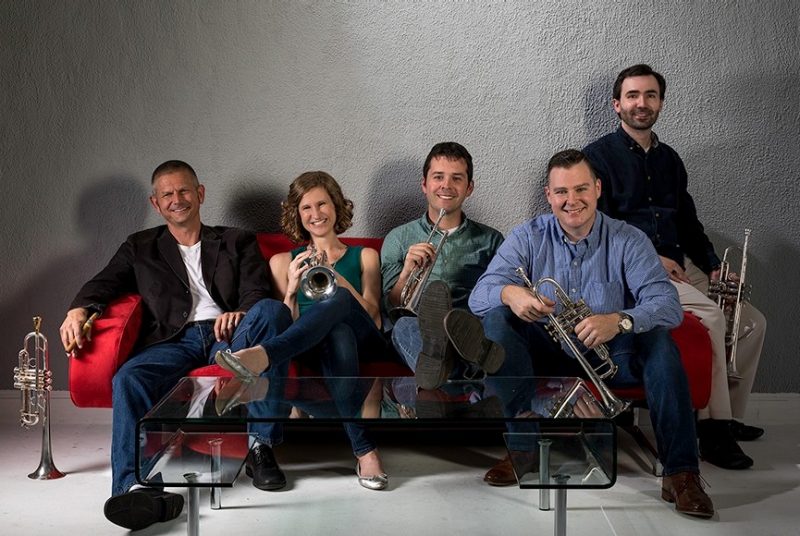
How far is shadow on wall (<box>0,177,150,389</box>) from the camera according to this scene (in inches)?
176

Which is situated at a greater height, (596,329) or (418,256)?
(418,256)

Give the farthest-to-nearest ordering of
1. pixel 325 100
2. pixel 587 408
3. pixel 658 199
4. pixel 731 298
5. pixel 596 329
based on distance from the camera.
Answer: pixel 325 100 < pixel 658 199 < pixel 731 298 < pixel 596 329 < pixel 587 408

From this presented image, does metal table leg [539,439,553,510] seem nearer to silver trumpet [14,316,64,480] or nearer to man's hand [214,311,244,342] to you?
man's hand [214,311,244,342]

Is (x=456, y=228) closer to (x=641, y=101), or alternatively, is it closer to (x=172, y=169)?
(x=641, y=101)

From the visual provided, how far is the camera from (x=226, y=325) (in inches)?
146

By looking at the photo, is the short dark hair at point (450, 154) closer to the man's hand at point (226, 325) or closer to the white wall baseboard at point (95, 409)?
the man's hand at point (226, 325)

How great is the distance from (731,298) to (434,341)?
1.74 meters

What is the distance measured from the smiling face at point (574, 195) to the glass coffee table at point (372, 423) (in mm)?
922

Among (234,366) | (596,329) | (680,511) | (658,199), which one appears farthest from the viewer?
(658,199)

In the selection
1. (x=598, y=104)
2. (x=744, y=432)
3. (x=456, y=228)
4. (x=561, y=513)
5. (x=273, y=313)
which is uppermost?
(x=598, y=104)

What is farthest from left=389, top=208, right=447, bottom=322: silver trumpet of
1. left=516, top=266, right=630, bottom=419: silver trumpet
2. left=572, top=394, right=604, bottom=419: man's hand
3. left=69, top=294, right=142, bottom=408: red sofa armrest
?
left=572, top=394, right=604, bottom=419: man's hand

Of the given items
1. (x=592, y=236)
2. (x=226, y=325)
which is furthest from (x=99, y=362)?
(x=592, y=236)

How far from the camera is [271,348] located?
3.31m

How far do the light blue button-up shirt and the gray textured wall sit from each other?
2.74 feet
